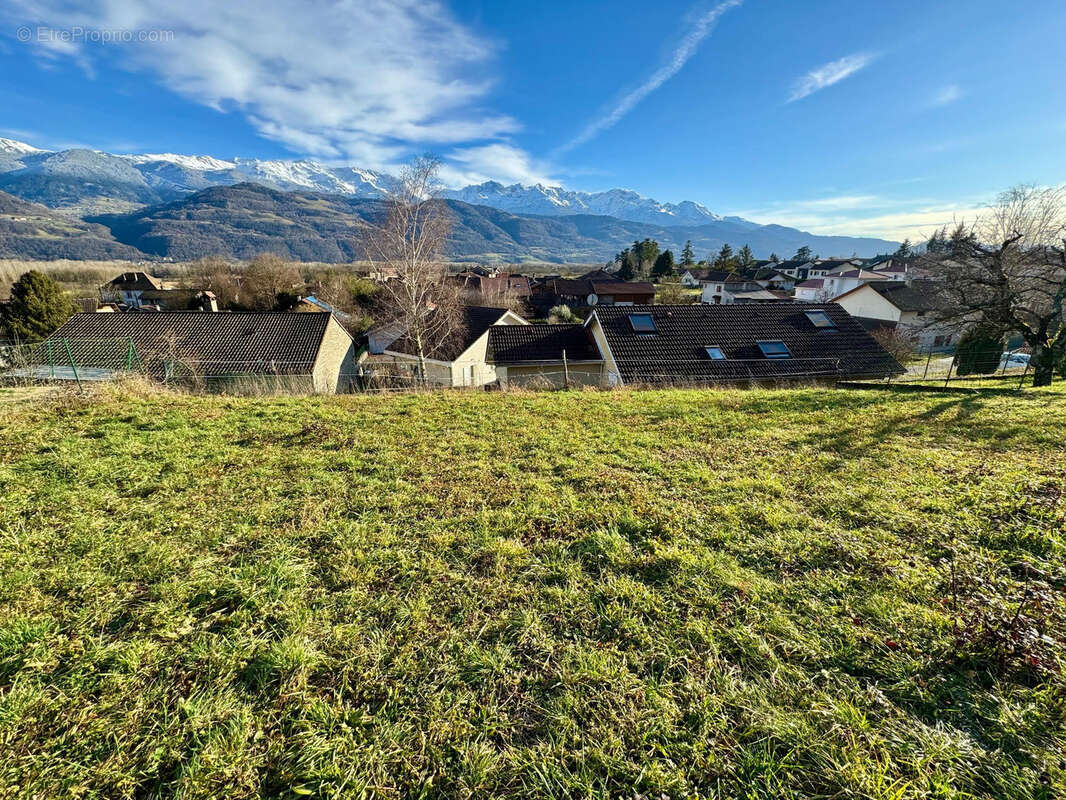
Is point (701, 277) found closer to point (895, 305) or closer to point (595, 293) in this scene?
point (595, 293)

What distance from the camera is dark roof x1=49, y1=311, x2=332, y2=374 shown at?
20.0 meters

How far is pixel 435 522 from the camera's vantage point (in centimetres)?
400

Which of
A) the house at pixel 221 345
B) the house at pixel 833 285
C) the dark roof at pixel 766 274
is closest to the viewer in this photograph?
the house at pixel 221 345

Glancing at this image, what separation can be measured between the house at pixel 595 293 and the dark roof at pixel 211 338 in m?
36.3

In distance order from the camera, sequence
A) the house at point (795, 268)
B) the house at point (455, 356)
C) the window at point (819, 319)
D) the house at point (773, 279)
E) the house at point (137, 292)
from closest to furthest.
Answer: the window at point (819, 319)
the house at point (455, 356)
the house at point (137, 292)
the house at point (773, 279)
the house at point (795, 268)

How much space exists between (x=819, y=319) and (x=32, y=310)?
171 feet

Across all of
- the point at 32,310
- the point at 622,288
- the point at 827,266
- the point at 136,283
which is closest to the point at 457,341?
the point at 32,310

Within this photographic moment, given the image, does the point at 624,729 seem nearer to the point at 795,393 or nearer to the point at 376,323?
the point at 795,393

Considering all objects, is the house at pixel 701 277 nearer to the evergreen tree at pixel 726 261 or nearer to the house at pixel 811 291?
the evergreen tree at pixel 726 261

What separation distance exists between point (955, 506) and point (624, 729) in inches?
179

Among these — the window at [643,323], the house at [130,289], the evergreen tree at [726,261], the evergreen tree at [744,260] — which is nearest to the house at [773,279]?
the evergreen tree at [744,260]

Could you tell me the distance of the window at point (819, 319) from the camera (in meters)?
19.2

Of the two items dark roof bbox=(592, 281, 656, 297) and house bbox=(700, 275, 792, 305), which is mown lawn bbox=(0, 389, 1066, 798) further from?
house bbox=(700, 275, 792, 305)

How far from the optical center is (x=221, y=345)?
2105 cm
